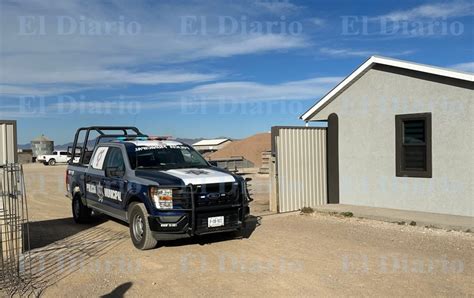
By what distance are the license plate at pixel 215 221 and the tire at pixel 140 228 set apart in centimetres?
99

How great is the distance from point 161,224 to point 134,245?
0.98 meters

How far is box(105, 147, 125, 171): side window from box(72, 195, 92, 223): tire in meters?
1.90

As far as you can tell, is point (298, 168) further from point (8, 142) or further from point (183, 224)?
point (8, 142)

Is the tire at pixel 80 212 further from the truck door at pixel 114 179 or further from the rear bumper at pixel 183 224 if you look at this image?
the rear bumper at pixel 183 224

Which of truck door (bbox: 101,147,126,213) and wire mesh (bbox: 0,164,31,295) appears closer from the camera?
wire mesh (bbox: 0,164,31,295)

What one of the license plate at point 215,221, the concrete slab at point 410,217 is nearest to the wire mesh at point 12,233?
the license plate at point 215,221

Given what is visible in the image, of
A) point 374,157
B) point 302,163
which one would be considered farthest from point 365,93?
point 302,163

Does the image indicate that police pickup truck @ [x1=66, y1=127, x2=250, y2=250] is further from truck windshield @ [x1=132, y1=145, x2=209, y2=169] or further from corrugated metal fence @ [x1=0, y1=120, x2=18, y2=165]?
corrugated metal fence @ [x1=0, y1=120, x2=18, y2=165]

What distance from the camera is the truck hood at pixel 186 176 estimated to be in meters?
7.77

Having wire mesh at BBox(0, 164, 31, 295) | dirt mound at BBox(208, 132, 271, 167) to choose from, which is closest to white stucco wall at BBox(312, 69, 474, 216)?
wire mesh at BBox(0, 164, 31, 295)

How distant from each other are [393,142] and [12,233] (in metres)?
8.97

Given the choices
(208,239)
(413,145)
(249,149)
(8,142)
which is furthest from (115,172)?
(249,149)

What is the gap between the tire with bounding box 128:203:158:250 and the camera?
783cm

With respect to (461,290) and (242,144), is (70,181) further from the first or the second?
(242,144)
